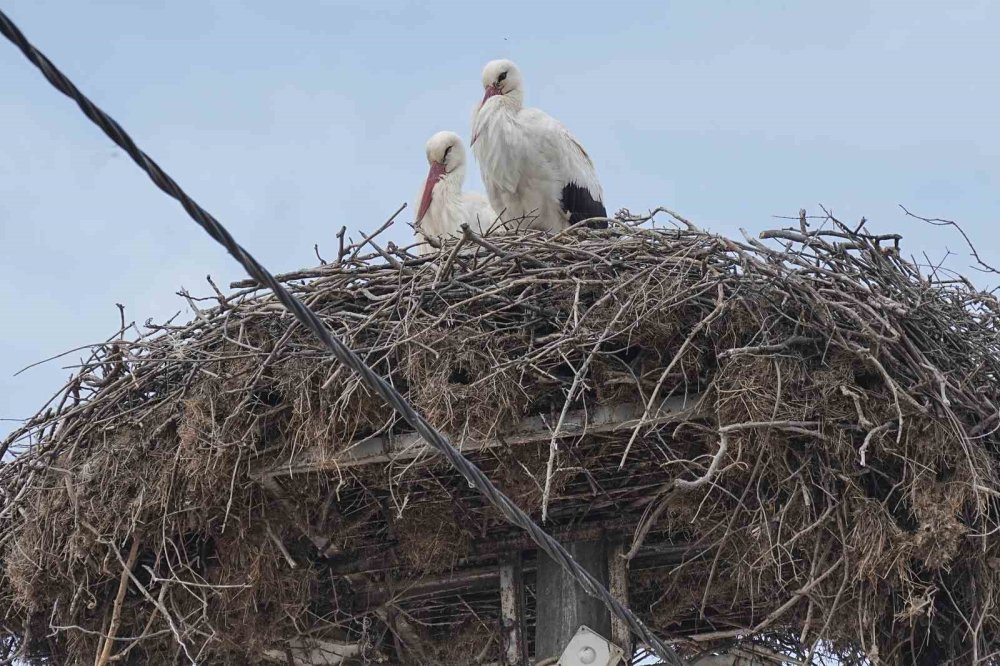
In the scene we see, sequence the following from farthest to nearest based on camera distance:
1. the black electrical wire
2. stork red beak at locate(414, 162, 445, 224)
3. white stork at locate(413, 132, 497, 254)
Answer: stork red beak at locate(414, 162, 445, 224)
white stork at locate(413, 132, 497, 254)
the black electrical wire

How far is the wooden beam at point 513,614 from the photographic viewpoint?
5.15 m

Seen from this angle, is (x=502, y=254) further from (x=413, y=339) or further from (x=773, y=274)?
(x=773, y=274)

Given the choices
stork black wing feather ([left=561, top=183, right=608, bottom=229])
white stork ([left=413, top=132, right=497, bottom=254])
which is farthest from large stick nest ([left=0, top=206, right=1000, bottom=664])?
white stork ([left=413, top=132, right=497, bottom=254])

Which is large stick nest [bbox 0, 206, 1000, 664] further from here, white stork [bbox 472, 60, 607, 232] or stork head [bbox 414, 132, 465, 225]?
stork head [bbox 414, 132, 465, 225]

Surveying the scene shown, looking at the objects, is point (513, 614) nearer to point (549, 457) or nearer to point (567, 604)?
point (567, 604)

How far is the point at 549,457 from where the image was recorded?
4629 millimetres

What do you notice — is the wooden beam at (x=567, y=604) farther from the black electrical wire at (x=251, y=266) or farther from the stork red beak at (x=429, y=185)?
the stork red beak at (x=429, y=185)

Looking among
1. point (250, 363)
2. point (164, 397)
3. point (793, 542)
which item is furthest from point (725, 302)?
point (164, 397)

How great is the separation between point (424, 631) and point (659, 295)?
5.61 ft

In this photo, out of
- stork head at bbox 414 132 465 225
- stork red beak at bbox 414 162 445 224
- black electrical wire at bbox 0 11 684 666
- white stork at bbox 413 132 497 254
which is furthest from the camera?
stork head at bbox 414 132 465 225

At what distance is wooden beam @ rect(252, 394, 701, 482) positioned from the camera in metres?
4.75

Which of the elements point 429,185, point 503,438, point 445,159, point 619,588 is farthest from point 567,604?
point 445,159

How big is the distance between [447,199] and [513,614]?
2.36 m

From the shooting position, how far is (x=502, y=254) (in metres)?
5.12
